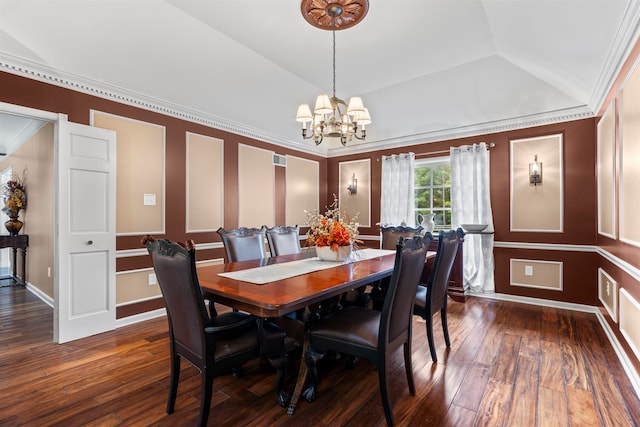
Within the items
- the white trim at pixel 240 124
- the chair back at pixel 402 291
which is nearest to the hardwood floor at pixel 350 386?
the chair back at pixel 402 291

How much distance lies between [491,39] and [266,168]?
347cm

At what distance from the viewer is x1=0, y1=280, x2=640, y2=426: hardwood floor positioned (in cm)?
184

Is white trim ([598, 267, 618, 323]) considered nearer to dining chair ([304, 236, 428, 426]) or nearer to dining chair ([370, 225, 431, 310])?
dining chair ([370, 225, 431, 310])

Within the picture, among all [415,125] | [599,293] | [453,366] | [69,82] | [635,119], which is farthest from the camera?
[415,125]

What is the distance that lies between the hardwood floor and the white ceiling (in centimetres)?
248

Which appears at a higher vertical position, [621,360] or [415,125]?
[415,125]

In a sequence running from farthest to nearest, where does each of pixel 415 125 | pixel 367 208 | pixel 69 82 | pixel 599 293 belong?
1. pixel 367 208
2. pixel 415 125
3. pixel 599 293
4. pixel 69 82

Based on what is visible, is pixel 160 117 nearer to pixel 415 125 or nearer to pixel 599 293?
pixel 415 125

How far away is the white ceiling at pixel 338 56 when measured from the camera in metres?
2.62

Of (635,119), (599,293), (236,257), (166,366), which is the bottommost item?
(166,366)

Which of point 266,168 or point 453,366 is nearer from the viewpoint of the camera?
point 453,366

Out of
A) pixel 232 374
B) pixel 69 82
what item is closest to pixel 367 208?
pixel 232 374

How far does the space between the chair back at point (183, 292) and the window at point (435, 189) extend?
14.0ft

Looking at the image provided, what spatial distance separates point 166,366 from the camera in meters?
2.48
